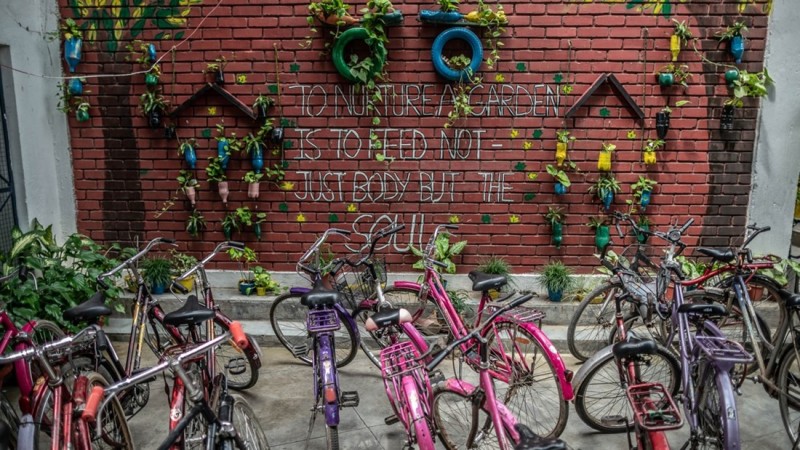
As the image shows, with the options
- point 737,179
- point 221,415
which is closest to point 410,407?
point 221,415

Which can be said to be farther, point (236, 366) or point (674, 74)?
point (674, 74)

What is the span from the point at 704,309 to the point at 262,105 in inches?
154

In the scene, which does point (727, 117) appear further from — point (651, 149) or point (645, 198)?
point (645, 198)

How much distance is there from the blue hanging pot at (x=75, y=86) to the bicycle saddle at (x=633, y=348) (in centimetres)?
509

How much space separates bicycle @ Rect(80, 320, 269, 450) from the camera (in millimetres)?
2027

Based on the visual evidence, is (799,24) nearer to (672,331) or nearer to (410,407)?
(672,331)

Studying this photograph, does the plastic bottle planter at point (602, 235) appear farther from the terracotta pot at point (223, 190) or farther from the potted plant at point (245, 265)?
the terracotta pot at point (223, 190)

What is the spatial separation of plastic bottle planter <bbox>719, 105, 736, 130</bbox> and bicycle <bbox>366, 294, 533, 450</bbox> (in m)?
3.26

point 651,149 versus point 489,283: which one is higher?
point 651,149

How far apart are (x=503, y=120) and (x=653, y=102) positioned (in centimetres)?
137

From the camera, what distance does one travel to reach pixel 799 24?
15.6 feet

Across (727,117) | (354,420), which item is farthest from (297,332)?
(727,117)

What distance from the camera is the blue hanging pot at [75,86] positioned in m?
5.08

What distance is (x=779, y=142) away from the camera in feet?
16.2
